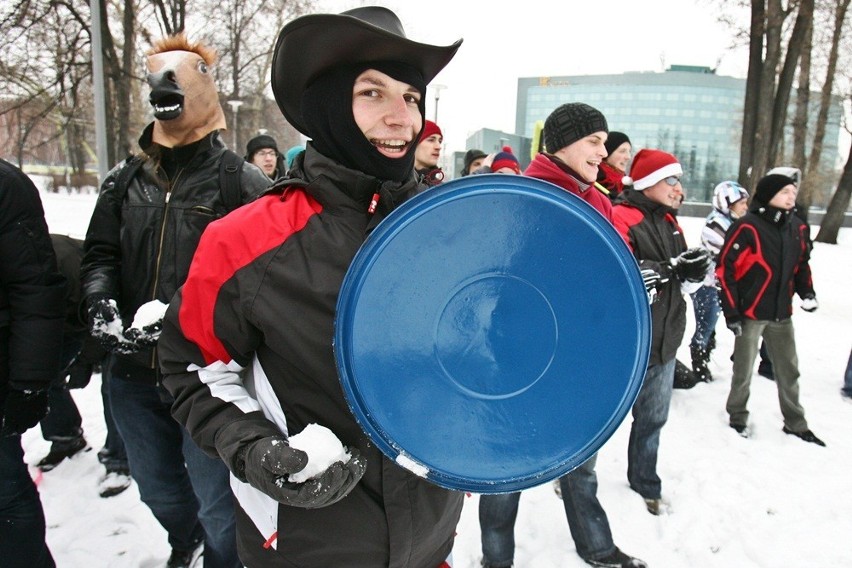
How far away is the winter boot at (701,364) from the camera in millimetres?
5578

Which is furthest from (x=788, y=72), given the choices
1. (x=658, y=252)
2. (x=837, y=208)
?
(x=658, y=252)

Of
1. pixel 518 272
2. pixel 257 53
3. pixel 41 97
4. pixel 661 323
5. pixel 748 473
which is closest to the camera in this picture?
pixel 518 272

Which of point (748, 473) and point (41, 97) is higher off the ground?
point (41, 97)

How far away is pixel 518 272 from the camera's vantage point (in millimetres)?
1003

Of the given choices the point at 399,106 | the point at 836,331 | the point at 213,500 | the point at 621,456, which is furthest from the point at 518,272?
the point at 836,331

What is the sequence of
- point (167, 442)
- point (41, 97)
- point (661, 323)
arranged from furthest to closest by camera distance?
1. point (41, 97)
2. point (661, 323)
3. point (167, 442)

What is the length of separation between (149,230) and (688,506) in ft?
11.2

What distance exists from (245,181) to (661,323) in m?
2.22

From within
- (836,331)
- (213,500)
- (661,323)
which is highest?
(661,323)

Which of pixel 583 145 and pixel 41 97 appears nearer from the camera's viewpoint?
pixel 583 145

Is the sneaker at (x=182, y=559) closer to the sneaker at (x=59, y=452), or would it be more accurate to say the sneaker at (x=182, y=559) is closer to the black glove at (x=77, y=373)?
the black glove at (x=77, y=373)

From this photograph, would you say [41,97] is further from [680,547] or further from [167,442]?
[680,547]

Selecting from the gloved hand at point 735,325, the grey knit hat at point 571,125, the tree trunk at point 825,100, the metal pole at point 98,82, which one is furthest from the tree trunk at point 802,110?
the metal pole at point 98,82

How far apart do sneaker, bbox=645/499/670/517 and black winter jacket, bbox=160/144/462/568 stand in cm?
254
